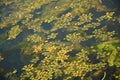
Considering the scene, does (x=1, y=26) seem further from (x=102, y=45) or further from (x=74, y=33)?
(x=102, y=45)

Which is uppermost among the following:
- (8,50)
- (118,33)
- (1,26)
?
(1,26)

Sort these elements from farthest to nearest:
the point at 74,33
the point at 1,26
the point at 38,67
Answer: the point at 1,26, the point at 74,33, the point at 38,67

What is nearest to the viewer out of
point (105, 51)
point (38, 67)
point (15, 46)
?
point (105, 51)

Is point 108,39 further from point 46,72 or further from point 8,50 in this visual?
point 8,50

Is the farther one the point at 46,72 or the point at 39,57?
the point at 39,57

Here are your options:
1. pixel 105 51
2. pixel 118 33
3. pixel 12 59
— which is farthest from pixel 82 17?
pixel 12 59

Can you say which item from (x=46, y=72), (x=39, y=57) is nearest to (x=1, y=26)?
(x=39, y=57)

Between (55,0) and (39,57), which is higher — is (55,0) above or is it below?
above
